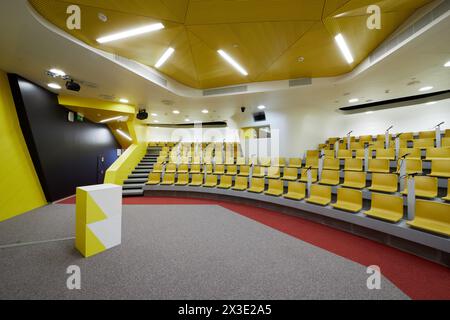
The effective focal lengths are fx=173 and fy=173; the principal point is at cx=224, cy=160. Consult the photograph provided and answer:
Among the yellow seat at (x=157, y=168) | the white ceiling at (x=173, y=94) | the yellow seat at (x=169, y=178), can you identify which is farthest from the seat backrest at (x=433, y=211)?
the yellow seat at (x=157, y=168)

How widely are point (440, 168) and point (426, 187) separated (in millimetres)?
827

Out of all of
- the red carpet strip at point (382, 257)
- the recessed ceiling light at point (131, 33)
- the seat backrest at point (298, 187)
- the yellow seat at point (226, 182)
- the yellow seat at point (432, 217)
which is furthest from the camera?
the yellow seat at point (226, 182)

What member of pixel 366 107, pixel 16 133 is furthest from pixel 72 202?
pixel 366 107

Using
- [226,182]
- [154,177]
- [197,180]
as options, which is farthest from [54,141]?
[226,182]

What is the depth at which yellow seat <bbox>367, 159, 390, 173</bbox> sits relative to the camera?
13.2 feet

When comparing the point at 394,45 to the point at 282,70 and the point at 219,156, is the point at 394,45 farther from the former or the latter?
the point at 219,156

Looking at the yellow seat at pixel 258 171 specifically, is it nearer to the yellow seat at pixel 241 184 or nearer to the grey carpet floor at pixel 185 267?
the yellow seat at pixel 241 184

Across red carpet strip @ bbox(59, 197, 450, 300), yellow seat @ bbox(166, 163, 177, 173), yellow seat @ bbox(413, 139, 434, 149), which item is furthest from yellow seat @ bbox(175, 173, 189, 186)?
yellow seat @ bbox(413, 139, 434, 149)

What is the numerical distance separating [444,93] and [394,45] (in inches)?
208

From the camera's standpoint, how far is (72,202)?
539 cm

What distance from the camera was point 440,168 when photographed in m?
3.38

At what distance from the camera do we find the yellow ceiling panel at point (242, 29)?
2.67 meters

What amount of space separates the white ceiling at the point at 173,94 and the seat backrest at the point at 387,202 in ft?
8.88

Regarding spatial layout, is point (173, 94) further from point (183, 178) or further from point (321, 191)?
point (321, 191)
